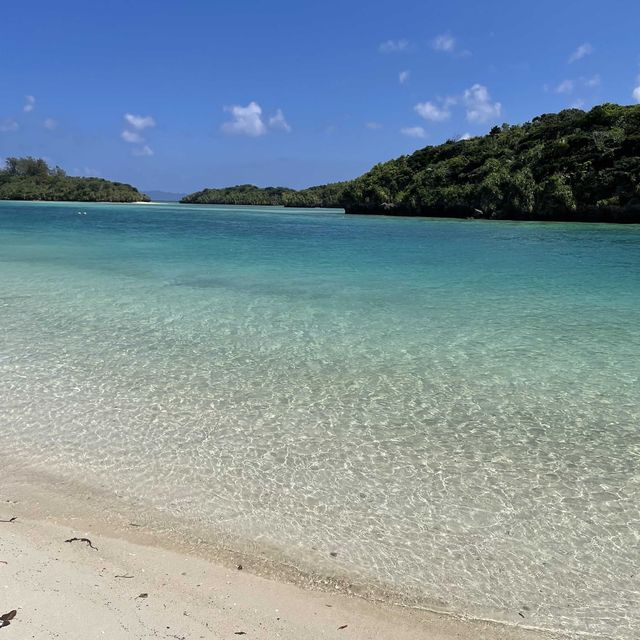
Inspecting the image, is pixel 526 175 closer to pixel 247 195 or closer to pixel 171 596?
pixel 171 596

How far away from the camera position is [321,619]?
2.76 m

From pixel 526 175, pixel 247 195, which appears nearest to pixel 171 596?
pixel 526 175

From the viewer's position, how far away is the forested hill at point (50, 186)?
504 feet

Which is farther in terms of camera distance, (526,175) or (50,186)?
(50,186)

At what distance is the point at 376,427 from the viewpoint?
17.2 feet

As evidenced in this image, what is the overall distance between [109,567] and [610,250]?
26359 millimetres

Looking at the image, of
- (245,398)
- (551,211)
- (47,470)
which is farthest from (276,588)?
(551,211)

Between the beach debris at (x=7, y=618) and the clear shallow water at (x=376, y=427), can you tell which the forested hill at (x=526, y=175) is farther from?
the beach debris at (x=7, y=618)

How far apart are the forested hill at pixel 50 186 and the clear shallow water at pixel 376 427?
164 m

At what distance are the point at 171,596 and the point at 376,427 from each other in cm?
279

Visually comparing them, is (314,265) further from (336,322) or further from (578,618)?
(578,618)

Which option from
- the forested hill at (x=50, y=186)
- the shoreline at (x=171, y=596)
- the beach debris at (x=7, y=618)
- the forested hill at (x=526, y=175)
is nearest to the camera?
the beach debris at (x=7, y=618)

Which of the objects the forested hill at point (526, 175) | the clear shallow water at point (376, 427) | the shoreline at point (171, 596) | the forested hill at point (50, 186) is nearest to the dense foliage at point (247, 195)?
the forested hill at point (50, 186)

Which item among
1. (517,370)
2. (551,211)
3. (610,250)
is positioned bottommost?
(517,370)
